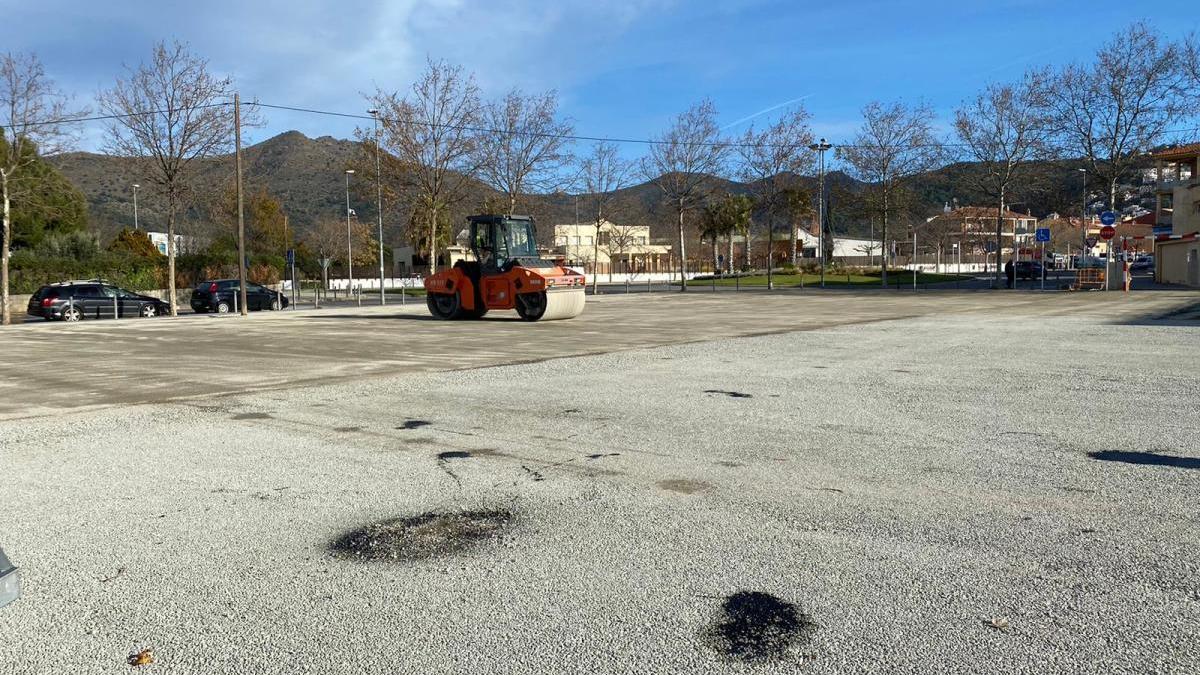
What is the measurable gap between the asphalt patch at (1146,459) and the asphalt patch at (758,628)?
4.04 m

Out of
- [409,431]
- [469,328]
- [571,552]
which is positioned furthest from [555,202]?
[571,552]

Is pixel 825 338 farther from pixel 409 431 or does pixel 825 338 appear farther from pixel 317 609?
pixel 317 609

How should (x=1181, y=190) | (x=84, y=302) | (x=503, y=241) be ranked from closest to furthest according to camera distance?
(x=503, y=241)
(x=84, y=302)
(x=1181, y=190)

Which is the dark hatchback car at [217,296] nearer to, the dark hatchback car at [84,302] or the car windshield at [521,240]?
Answer: the dark hatchback car at [84,302]

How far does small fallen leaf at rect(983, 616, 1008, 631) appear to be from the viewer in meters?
3.66

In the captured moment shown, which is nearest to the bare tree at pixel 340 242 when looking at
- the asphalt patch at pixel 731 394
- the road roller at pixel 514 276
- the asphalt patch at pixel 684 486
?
the road roller at pixel 514 276

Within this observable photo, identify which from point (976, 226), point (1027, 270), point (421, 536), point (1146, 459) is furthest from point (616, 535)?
point (976, 226)

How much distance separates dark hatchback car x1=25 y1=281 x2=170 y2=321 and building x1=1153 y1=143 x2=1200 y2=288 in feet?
163

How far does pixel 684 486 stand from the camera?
6012 millimetres

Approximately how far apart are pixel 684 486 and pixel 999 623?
8.44ft

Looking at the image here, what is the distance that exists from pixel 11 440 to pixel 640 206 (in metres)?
69.9

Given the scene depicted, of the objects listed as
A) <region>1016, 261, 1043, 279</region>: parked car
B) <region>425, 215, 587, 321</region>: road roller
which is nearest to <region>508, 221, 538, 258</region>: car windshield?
<region>425, 215, 587, 321</region>: road roller

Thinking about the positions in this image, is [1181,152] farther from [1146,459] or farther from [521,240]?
[1146,459]

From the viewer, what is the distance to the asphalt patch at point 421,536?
4695mm
